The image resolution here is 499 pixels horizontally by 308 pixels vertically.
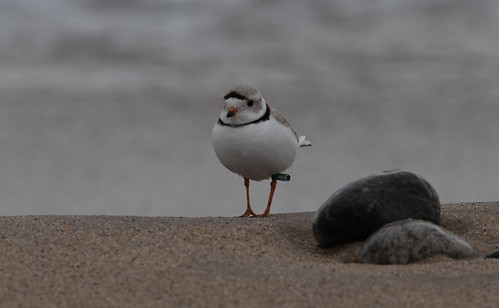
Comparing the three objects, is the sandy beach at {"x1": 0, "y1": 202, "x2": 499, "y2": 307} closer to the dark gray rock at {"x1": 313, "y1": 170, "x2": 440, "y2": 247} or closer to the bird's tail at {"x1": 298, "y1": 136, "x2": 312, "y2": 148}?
the dark gray rock at {"x1": 313, "y1": 170, "x2": 440, "y2": 247}

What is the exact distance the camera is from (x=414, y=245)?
14.3 feet

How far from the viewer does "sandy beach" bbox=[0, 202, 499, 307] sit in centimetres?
348

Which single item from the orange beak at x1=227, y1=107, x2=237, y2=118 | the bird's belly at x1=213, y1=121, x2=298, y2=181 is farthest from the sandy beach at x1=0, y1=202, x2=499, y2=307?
the orange beak at x1=227, y1=107, x2=237, y2=118

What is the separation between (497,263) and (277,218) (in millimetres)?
2176

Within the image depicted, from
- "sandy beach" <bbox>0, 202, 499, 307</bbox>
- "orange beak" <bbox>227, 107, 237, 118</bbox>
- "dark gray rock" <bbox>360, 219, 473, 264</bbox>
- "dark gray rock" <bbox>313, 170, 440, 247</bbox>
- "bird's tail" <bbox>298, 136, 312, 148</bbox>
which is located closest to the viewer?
"sandy beach" <bbox>0, 202, 499, 307</bbox>

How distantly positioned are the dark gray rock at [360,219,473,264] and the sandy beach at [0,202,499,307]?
0.10 m

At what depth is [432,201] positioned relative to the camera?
5121 millimetres

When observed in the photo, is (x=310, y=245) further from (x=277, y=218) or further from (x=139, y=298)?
(x=139, y=298)

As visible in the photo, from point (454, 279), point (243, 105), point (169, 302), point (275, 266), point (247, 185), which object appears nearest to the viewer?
point (169, 302)

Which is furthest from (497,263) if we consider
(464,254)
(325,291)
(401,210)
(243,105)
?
(243,105)

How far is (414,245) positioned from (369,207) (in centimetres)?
59

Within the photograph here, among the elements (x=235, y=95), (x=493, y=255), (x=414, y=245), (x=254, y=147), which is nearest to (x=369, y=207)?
(x=414, y=245)

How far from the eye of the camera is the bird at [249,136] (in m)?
5.70

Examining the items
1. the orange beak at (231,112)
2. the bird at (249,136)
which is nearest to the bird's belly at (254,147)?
the bird at (249,136)
